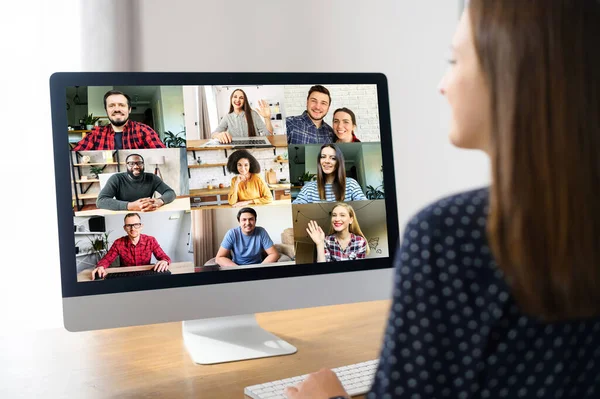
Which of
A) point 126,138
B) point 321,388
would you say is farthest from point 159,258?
point 321,388

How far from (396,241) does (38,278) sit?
3.83 ft

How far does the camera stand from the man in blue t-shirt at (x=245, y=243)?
3.81ft

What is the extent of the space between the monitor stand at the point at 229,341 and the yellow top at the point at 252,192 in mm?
274

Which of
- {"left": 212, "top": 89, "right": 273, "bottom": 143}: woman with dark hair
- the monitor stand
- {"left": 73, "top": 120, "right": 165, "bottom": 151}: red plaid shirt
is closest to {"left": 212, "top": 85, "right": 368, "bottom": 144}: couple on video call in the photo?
{"left": 212, "top": 89, "right": 273, "bottom": 143}: woman with dark hair

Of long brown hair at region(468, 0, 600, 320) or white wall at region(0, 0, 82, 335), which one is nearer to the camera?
long brown hair at region(468, 0, 600, 320)

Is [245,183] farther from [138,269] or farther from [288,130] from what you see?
[138,269]

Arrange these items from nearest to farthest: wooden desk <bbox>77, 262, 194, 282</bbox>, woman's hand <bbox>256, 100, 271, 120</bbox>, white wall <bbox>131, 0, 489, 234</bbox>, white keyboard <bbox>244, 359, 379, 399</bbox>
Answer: white keyboard <bbox>244, 359, 379, 399</bbox> < wooden desk <bbox>77, 262, 194, 282</bbox> < woman's hand <bbox>256, 100, 271, 120</bbox> < white wall <bbox>131, 0, 489, 234</bbox>

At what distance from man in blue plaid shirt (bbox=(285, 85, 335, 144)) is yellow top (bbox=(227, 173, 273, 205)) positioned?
12 cm

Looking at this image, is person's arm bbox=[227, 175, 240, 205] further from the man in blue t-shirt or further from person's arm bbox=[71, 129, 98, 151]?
person's arm bbox=[71, 129, 98, 151]

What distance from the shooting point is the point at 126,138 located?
3.71 feet

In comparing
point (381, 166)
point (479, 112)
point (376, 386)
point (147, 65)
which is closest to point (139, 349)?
point (381, 166)

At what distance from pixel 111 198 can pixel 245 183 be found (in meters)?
0.24

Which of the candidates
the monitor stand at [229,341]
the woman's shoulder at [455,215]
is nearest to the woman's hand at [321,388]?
the woman's shoulder at [455,215]

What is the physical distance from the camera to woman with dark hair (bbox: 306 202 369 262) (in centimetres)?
121
